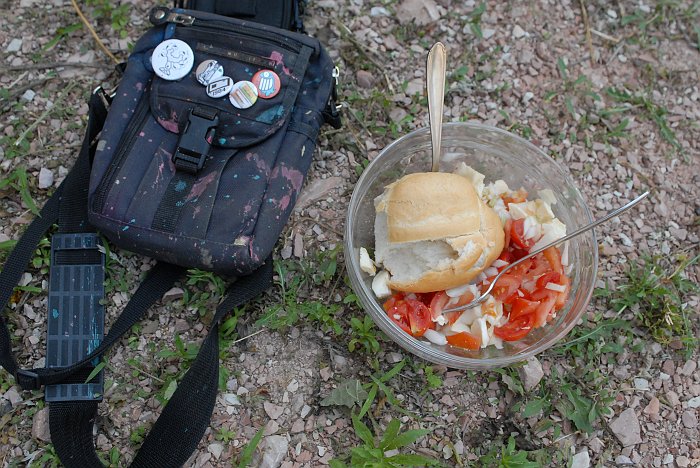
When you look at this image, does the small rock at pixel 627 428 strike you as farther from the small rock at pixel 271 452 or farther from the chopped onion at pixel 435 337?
the small rock at pixel 271 452

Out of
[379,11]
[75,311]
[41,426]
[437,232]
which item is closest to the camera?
[437,232]

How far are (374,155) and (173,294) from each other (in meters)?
0.93

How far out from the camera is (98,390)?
218 cm

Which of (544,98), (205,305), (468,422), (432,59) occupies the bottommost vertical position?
(468,422)

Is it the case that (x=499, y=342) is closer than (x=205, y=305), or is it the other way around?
(x=499, y=342)

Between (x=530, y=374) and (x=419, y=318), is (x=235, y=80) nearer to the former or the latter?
(x=419, y=318)

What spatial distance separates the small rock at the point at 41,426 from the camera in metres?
2.14

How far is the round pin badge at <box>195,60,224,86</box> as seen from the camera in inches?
87.9

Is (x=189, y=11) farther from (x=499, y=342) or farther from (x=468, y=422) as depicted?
(x=468, y=422)

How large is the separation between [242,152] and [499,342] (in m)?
1.10

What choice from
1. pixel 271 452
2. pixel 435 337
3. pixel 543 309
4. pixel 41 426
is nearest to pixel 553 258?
pixel 543 309

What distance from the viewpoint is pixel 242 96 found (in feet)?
7.29

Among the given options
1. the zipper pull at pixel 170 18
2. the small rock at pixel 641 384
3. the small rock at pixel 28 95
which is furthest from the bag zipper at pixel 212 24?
the small rock at pixel 641 384

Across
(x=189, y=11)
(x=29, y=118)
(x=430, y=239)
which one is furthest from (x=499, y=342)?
(x=29, y=118)
